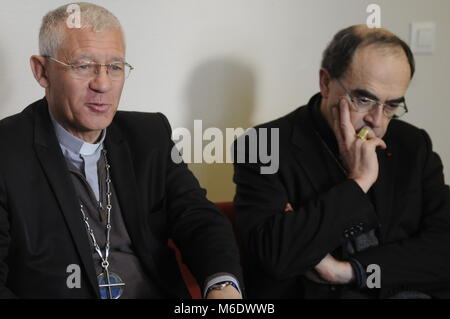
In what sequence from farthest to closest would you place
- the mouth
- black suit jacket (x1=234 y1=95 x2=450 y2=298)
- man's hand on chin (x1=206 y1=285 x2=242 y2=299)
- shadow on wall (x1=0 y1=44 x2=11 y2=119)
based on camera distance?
shadow on wall (x1=0 y1=44 x2=11 y2=119) < black suit jacket (x1=234 y1=95 x2=450 y2=298) < the mouth < man's hand on chin (x1=206 y1=285 x2=242 y2=299)

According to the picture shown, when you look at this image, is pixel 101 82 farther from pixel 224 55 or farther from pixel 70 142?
pixel 224 55

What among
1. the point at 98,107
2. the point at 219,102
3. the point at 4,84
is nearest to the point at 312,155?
the point at 219,102

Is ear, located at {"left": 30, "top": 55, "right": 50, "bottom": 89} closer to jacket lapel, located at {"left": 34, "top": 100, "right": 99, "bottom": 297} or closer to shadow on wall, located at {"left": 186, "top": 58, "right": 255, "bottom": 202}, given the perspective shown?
jacket lapel, located at {"left": 34, "top": 100, "right": 99, "bottom": 297}

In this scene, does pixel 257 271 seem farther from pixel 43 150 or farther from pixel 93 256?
pixel 43 150

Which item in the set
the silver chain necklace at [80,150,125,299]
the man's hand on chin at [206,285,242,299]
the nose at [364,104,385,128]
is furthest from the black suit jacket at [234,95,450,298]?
the silver chain necklace at [80,150,125,299]

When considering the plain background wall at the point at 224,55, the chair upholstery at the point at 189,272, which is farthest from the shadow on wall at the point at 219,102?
the chair upholstery at the point at 189,272

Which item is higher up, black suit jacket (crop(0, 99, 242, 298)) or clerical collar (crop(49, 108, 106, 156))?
clerical collar (crop(49, 108, 106, 156))

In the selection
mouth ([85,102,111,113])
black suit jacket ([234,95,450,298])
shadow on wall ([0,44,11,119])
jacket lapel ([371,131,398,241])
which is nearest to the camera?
mouth ([85,102,111,113])

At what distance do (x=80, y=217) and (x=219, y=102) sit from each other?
915mm

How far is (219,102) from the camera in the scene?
220 centimetres

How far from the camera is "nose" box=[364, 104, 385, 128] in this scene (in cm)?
170

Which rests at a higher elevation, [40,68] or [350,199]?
[40,68]
